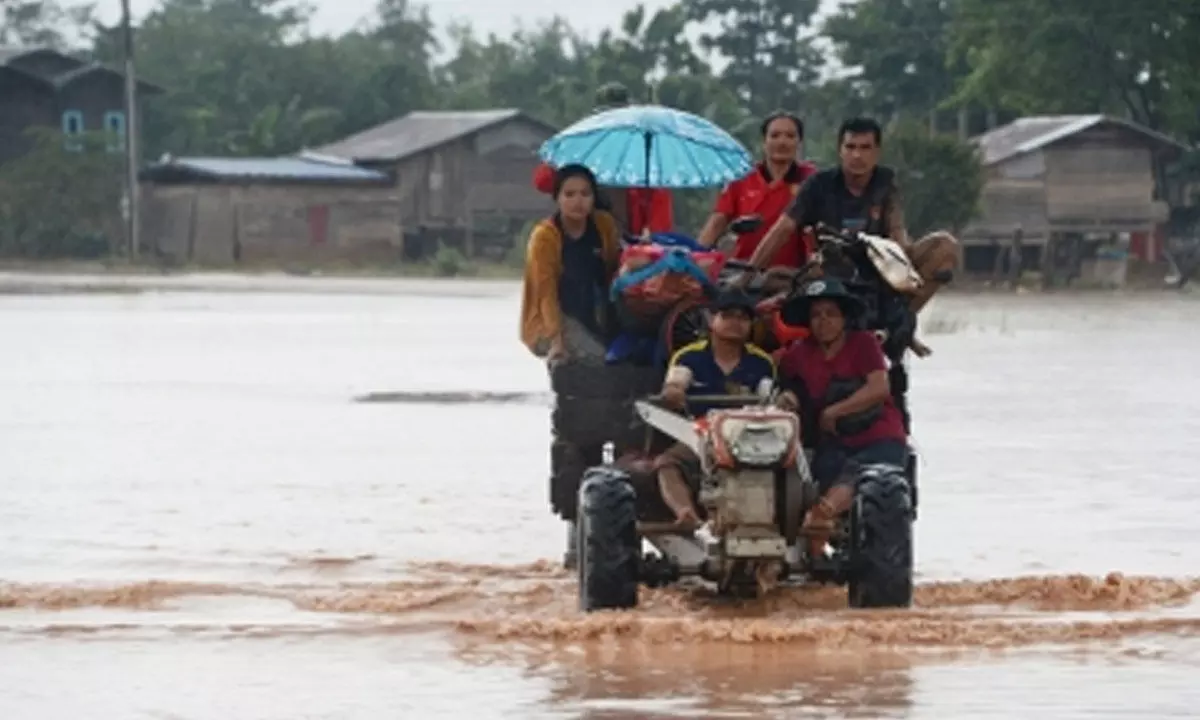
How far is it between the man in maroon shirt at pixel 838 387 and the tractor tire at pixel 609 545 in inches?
34.0

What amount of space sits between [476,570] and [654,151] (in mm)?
2060

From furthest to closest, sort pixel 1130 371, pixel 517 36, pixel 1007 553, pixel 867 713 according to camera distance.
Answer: pixel 517 36 → pixel 1130 371 → pixel 1007 553 → pixel 867 713

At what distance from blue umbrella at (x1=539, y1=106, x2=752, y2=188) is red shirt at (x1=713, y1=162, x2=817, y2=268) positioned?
0.52 m

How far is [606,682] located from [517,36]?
114637mm

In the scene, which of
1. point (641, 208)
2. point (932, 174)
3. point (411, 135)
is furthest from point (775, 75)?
point (641, 208)

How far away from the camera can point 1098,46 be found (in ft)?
235

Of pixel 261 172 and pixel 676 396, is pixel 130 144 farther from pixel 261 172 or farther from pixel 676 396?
pixel 676 396

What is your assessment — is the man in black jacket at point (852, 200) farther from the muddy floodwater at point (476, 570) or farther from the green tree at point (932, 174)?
the green tree at point (932, 174)

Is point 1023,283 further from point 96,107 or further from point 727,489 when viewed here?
point 727,489

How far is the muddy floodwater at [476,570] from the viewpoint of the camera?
383 inches

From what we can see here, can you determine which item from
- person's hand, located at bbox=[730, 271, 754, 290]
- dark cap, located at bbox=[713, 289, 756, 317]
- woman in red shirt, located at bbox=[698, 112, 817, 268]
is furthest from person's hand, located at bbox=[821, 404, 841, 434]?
woman in red shirt, located at bbox=[698, 112, 817, 268]

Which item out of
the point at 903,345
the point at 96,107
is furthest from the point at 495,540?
the point at 96,107

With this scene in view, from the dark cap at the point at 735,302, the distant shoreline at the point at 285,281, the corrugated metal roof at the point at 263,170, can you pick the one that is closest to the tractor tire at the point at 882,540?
the dark cap at the point at 735,302

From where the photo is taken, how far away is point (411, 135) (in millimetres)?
85000
